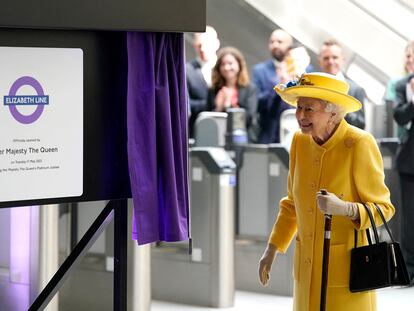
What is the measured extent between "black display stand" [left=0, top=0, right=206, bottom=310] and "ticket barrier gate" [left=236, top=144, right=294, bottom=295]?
399cm

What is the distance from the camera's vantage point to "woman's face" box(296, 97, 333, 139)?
14.4 feet

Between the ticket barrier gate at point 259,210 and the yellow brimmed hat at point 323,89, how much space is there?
3823 millimetres

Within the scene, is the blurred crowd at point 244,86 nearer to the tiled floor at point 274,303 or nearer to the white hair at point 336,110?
the tiled floor at point 274,303

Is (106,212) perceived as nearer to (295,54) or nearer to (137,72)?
(137,72)

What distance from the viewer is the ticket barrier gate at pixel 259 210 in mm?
8375

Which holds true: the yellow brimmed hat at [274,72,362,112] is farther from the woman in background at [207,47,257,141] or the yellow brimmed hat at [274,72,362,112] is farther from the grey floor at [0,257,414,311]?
the woman in background at [207,47,257,141]

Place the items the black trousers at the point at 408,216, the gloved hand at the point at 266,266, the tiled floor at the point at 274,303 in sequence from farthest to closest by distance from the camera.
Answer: the black trousers at the point at 408,216 → the tiled floor at the point at 274,303 → the gloved hand at the point at 266,266

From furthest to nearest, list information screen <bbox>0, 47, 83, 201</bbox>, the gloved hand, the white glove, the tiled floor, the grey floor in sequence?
the tiled floor
the grey floor
the gloved hand
the white glove
information screen <bbox>0, 47, 83, 201</bbox>

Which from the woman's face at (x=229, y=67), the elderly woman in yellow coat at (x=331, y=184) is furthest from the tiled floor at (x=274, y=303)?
the elderly woman in yellow coat at (x=331, y=184)

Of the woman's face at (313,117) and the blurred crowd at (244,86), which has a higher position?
the blurred crowd at (244,86)

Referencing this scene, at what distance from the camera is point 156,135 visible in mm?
4379

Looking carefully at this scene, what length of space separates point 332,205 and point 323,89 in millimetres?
532

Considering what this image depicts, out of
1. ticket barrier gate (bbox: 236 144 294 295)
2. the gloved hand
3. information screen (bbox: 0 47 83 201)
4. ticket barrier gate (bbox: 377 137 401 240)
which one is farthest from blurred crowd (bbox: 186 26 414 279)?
information screen (bbox: 0 47 83 201)

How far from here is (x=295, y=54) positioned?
10.2 m
